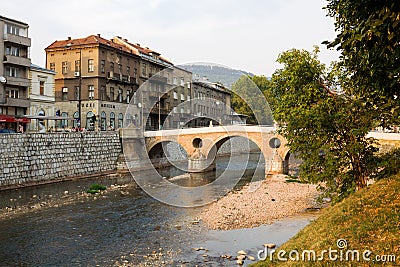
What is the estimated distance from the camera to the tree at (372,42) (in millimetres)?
5684

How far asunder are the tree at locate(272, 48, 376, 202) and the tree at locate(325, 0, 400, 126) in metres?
1.22

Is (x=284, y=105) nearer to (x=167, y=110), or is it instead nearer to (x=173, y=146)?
(x=173, y=146)

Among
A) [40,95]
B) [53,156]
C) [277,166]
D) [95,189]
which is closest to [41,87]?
[40,95]

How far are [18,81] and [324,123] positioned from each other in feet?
88.9

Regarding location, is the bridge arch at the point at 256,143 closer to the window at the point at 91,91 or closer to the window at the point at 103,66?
the window at the point at 91,91

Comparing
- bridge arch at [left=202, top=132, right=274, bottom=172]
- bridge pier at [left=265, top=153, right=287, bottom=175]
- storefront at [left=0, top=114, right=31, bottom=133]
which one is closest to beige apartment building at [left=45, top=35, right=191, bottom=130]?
storefront at [left=0, top=114, right=31, bottom=133]

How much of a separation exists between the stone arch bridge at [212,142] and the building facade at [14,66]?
39.1 ft

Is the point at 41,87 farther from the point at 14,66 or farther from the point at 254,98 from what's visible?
the point at 254,98

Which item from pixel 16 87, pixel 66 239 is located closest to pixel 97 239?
pixel 66 239

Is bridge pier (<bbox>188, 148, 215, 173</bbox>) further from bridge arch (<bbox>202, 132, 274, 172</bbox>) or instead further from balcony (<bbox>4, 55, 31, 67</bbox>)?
balcony (<bbox>4, 55, 31, 67</bbox>)

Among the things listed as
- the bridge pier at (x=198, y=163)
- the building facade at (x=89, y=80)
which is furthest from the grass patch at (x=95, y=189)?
the building facade at (x=89, y=80)

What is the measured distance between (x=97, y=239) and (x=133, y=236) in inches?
52.1

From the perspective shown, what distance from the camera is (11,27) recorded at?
30984 millimetres

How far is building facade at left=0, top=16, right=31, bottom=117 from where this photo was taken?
30.3m
